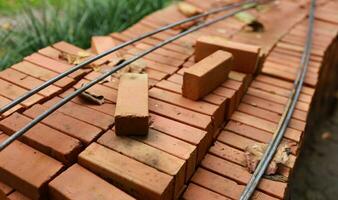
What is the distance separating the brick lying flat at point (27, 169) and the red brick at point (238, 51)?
1.41m

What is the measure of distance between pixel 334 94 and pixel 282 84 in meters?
2.43

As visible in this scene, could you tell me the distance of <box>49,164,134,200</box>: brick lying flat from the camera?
5.15 feet

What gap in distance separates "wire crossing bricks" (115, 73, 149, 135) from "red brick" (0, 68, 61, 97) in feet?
1.69

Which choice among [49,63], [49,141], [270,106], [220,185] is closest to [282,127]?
[270,106]

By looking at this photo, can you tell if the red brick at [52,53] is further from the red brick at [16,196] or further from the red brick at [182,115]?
the red brick at [16,196]

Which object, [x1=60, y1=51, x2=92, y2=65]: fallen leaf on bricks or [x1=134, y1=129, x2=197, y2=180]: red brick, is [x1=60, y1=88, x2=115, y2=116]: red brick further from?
[x1=60, y1=51, x2=92, y2=65]: fallen leaf on bricks

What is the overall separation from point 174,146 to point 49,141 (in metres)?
0.64

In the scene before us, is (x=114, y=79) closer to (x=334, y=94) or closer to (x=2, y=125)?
(x=2, y=125)

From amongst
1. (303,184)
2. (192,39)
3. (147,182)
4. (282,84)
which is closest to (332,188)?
(303,184)

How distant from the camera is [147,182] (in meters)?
1.59

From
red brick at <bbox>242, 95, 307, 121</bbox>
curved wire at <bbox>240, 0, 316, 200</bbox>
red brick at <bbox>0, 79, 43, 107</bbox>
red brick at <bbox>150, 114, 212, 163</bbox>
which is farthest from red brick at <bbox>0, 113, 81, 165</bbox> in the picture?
red brick at <bbox>242, 95, 307, 121</bbox>

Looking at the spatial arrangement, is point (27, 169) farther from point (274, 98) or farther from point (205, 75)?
point (274, 98)

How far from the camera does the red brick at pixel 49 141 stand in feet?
5.71

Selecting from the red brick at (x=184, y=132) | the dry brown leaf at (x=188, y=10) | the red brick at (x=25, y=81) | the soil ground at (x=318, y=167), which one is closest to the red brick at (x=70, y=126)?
the red brick at (x=25, y=81)
